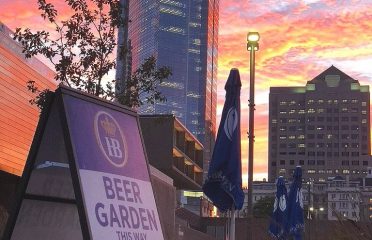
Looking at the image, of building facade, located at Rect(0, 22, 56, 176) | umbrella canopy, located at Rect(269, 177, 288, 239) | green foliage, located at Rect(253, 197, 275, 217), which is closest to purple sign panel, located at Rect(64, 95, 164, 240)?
umbrella canopy, located at Rect(269, 177, 288, 239)

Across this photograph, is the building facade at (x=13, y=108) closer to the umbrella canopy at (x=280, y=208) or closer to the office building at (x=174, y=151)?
the office building at (x=174, y=151)

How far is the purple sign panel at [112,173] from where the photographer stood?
6.27 meters

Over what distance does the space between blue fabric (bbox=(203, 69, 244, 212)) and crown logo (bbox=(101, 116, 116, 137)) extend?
3.09 m

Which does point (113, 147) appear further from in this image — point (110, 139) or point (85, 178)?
point (85, 178)

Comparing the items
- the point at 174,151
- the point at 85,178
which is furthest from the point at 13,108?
the point at 85,178

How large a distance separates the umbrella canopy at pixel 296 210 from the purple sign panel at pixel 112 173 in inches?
557

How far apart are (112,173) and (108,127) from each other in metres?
0.55

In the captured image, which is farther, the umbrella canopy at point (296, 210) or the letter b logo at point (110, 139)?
the umbrella canopy at point (296, 210)

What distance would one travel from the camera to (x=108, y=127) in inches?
276

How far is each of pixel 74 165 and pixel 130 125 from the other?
1.41 m

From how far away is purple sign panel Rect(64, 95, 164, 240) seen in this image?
6266 millimetres

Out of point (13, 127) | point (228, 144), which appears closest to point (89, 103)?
point (228, 144)

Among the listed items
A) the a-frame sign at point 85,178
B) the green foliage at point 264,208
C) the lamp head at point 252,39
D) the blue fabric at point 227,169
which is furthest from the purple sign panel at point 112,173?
the green foliage at point 264,208

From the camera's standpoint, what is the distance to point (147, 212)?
7039 millimetres
